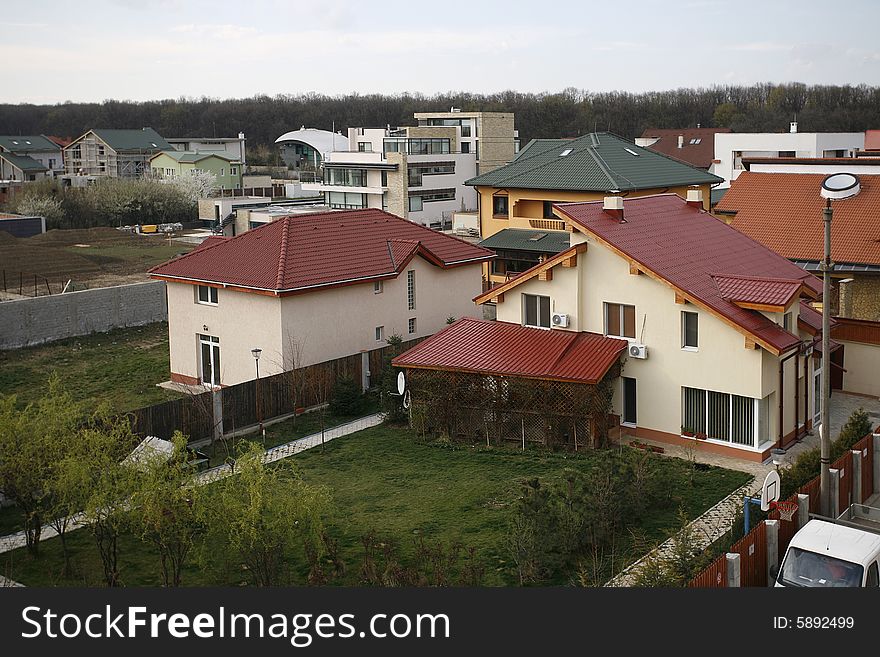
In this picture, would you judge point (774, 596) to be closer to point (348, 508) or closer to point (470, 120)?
point (348, 508)

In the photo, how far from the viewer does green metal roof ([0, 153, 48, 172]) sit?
9894cm

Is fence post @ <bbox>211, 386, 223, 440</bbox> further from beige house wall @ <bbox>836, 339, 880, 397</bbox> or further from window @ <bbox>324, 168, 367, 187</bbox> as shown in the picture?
window @ <bbox>324, 168, 367, 187</bbox>

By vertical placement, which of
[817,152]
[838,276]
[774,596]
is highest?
[817,152]

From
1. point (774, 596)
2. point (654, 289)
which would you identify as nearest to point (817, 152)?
point (654, 289)

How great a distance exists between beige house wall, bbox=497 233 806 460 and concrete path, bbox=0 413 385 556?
4913mm

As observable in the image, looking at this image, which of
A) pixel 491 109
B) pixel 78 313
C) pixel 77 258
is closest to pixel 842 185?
pixel 78 313

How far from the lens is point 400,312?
27.7 meters

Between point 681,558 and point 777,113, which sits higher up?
point 777,113

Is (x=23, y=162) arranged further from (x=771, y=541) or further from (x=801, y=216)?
(x=771, y=541)

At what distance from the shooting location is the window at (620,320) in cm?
2130

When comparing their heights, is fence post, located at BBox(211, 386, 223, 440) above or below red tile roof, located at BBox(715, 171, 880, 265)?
below

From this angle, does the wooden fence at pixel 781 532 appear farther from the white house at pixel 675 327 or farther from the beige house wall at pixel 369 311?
the beige house wall at pixel 369 311

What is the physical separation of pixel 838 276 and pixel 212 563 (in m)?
18.2

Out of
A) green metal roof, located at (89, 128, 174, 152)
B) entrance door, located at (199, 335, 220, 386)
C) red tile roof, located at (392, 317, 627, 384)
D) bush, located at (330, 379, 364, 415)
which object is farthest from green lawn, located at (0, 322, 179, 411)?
green metal roof, located at (89, 128, 174, 152)
